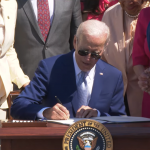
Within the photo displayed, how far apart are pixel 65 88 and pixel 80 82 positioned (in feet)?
0.42

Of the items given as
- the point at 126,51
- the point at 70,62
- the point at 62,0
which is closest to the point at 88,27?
the point at 70,62

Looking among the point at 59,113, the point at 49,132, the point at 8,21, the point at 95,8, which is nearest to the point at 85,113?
the point at 59,113

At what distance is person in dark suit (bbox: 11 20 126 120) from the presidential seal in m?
0.84

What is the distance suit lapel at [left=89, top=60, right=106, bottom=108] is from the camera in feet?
10.0

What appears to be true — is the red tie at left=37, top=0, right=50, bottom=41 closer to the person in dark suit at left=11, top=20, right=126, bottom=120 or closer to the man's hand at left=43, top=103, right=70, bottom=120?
the person in dark suit at left=11, top=20, right=126, bottom=120

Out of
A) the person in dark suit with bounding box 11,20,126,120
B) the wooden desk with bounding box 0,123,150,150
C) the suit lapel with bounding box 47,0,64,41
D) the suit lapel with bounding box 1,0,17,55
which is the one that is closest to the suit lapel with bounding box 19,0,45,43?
the suit lapel with bounding box 47,0,64,41

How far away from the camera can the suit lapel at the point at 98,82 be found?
3055 millimetres

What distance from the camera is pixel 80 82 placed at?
3.11 metres

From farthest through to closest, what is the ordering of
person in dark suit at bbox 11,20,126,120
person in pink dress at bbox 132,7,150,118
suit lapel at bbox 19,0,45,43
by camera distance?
suit lapel at bbox 19,0,45,43 → person in pink dress at bbox 132,7,150,118 → person in dark suit at bbox 11,20,126,120

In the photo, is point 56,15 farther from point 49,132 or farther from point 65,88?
point 49,132

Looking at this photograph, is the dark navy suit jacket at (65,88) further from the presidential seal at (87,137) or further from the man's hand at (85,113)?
the presidential seal at (87,137)

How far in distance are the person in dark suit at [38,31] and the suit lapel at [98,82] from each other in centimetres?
120

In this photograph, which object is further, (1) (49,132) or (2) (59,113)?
(2) (59,113)

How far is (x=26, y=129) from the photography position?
220 cm
